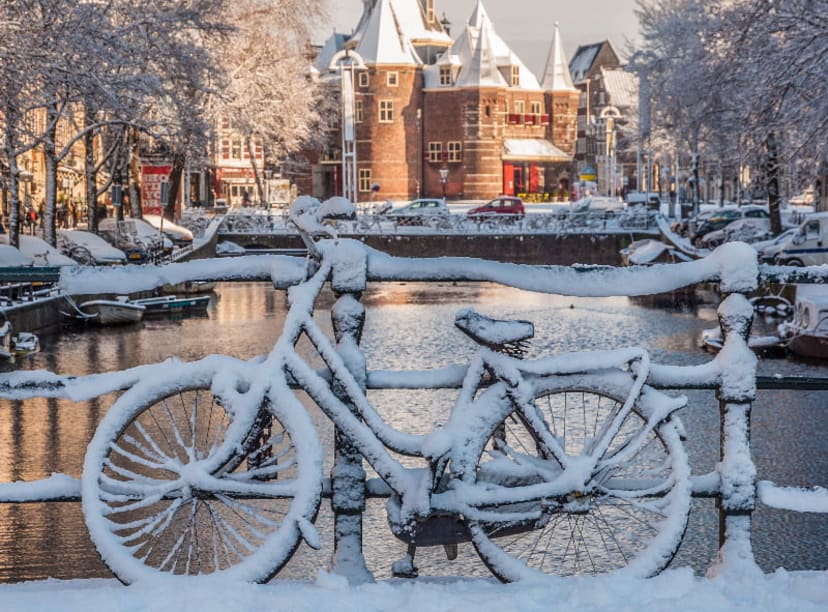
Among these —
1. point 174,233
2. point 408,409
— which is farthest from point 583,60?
point 408,409

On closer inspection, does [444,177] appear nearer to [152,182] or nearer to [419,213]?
[419,213]

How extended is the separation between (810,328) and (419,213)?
45703 millimetres

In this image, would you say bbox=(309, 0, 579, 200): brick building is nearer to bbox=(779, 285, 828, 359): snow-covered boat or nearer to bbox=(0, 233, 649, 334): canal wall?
bbox=(0, 233, 649, 334): canal wall

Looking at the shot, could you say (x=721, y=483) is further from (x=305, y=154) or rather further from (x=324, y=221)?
(x=305, y=154)

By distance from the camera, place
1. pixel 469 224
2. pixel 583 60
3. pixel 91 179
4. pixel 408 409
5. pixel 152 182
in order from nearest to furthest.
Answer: pixel 408 409, pixel 91 179, pixel 152 182, pixel 469 224, pixel 583 60

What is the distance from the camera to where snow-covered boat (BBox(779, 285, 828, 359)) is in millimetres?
20891

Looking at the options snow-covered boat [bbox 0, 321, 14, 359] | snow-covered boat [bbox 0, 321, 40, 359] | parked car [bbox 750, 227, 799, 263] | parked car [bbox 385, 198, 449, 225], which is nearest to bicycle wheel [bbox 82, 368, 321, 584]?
snow-covered boat [bbox 0, 321, 14, 359]

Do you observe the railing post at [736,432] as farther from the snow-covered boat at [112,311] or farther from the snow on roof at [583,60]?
the snow on roof at [583,60]

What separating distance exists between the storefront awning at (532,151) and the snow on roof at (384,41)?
9.38 meters

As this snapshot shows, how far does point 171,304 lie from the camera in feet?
103

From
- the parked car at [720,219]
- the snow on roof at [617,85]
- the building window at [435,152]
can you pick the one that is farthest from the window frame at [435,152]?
the parked car at [720,219]

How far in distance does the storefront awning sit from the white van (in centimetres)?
6332

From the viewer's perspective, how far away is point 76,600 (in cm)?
420

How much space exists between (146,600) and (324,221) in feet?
4.99
